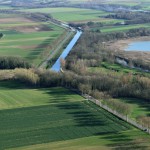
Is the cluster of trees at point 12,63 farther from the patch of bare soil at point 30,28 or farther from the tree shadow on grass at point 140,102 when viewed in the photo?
the patch of bare soil at point 30,28

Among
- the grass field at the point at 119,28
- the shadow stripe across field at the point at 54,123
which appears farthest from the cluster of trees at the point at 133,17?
the shadow stripe across field at the point at 54,123

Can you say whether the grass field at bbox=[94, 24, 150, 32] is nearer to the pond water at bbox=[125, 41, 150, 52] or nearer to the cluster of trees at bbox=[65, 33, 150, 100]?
the pond water at bbox=[125, 41, 150, 52]

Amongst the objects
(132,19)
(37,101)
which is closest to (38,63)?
(37,101)

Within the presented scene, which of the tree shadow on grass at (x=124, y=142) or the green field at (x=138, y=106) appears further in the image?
the green field at (x=138, y=106)

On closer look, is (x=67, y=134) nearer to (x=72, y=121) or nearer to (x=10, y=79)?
(x=72, y=121)

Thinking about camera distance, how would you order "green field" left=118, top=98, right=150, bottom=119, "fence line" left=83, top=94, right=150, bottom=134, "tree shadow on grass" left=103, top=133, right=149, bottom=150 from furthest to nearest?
"green field" left=118, top=98, right=150, bottom=119 → "fence line" left=83, top=94, right=150, bottom=134 → "tree shadow on grass" left=103, top=133, right=149, bottom=150

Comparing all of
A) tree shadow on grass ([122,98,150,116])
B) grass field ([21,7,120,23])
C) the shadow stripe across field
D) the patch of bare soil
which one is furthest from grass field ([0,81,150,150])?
grass field ([21,7,120,23])

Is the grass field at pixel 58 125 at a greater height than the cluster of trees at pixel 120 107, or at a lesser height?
lesser
